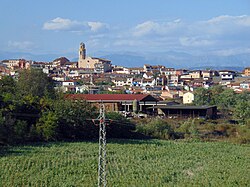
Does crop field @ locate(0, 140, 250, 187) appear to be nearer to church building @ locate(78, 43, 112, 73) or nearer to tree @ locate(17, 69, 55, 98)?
tree @ locate(17, 69, 55, 98)

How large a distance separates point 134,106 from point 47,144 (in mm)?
13358

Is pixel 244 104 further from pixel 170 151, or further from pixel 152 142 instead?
pixel 170 151

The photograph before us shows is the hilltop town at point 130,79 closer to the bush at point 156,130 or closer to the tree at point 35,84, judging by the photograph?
the tree at point 35,84

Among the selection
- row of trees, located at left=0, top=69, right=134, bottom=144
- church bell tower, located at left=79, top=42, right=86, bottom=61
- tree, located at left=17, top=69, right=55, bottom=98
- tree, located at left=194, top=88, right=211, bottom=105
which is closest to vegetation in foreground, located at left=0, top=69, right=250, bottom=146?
row of trees, located at left=0, top=69, right=134, bottom=144

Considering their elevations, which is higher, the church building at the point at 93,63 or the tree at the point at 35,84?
the church building at the point at 93,63

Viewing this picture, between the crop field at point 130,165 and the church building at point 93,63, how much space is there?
67.3 metres

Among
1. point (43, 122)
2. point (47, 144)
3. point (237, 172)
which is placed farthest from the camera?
point (43, 122)

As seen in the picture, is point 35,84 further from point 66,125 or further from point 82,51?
point 82,51

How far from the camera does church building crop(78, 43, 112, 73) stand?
89.8 meters

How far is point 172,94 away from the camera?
5109cm

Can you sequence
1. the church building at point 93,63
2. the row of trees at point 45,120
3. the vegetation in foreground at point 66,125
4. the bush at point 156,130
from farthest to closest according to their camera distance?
1. the church building at point 93,63
2. the bush at point 156,130
3. the vegetation in foreground at point 66,125
4. the row of trees at point 45,120

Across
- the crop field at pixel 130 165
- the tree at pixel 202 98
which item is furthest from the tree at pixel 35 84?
the tree at pixel 202 98

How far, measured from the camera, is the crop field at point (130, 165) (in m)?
14.2

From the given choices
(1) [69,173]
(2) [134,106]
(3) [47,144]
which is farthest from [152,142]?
(2) [134,106]
